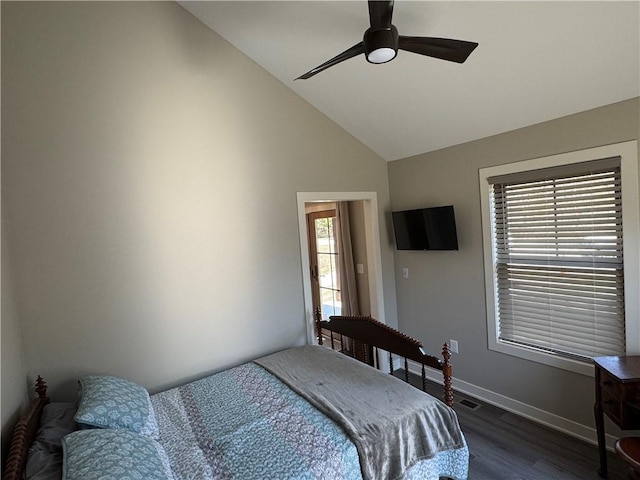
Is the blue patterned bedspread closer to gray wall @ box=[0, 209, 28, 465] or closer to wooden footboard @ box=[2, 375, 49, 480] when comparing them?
wooden footboard @ box=[2, 375, 49, 480]

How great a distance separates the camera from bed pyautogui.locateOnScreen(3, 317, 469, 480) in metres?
1.37

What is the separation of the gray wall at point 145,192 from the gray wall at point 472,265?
1277 mm

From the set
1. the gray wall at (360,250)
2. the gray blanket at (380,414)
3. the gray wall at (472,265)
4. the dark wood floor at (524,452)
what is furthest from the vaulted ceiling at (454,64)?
the dark wood floor at (524,452)

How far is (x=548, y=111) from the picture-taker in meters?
2.37

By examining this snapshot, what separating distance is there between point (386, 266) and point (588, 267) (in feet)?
5.84

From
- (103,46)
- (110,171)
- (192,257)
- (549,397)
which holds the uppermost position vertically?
(103,46)

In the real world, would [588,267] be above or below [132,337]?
above

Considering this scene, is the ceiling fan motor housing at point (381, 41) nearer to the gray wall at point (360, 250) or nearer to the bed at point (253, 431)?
the bed at point (253, 431)

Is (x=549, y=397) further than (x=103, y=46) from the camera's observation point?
Yes

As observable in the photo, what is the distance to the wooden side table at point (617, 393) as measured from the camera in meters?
1.85

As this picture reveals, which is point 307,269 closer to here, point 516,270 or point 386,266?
point 386,266

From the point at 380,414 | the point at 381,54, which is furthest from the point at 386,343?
the point at 381,54

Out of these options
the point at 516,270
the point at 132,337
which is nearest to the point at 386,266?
the point at 516,270

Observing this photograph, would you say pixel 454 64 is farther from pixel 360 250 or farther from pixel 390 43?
pixel 360 250
